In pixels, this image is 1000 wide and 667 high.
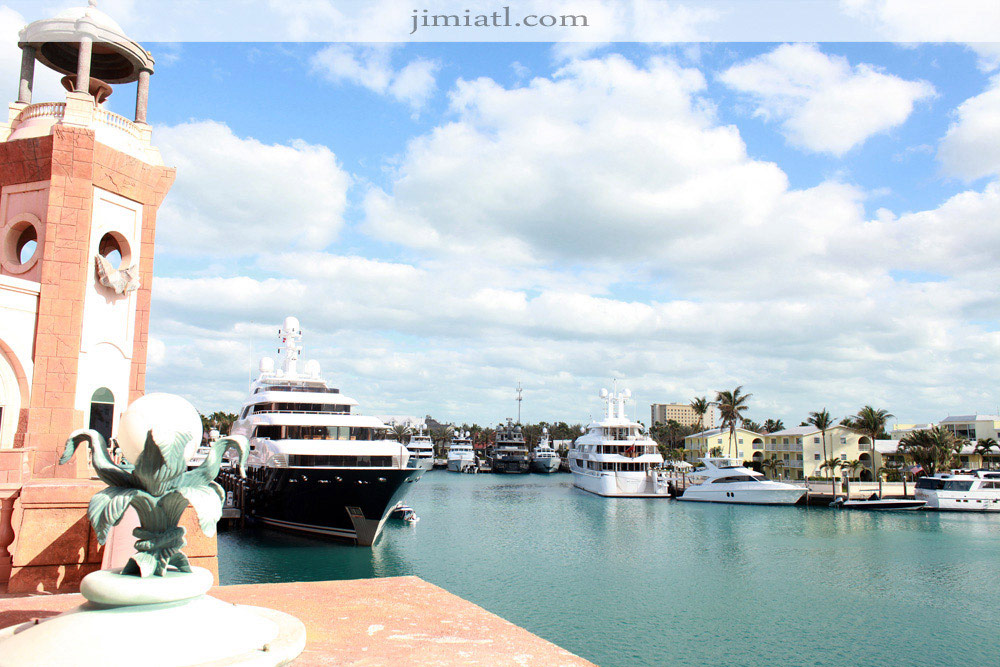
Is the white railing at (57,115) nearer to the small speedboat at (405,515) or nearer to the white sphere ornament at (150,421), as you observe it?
the white sphere ornament at (150,421)

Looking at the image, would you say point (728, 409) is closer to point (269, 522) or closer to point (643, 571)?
point (643, 571)

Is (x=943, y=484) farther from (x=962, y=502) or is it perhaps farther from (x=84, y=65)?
(x=84, y=65)

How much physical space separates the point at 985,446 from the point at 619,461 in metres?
36.8

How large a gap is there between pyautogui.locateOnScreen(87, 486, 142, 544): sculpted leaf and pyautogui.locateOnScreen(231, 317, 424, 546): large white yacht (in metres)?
23.5

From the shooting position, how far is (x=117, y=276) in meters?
15.7

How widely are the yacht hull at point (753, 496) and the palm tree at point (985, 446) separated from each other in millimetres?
25983

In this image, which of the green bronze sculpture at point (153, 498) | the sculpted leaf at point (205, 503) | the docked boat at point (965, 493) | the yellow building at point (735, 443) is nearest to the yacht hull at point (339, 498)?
the sculpted leaf at point (205, 503)

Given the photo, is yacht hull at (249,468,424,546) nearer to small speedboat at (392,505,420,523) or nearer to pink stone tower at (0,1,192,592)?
small speedboat at (392,505,420,523)

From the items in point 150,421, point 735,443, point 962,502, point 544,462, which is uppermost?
point 150,421

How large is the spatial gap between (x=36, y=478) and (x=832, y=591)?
83.1 feet

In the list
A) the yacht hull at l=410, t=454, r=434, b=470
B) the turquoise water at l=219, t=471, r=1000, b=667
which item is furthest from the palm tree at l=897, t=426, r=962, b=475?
the yacht hull at l=410, t=454, r=434, b=470

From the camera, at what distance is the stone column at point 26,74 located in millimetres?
17094

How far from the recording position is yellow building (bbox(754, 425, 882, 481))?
70287 mm

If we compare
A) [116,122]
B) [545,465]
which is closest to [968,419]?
[545,465]
